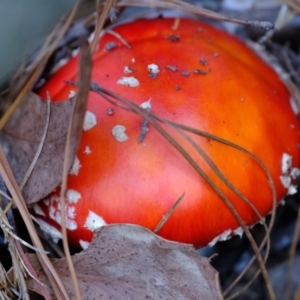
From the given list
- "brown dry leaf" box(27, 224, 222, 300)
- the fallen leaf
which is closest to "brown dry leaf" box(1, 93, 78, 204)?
the fallen leaf

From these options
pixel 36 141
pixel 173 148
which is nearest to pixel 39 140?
pixel 36 141

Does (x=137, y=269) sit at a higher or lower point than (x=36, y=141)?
lower

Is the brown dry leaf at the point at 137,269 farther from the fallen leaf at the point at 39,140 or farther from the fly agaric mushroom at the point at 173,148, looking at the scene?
the fallen leaf at the point at 39,140

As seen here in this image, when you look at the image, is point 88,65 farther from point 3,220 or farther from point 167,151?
point 3,220

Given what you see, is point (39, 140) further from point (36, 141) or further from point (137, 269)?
point (137, 269)


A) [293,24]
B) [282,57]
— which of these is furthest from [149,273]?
[293,24]

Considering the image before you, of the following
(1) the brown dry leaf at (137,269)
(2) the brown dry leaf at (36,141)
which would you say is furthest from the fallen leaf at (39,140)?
(1) the brown dry leaf at (137,269)
